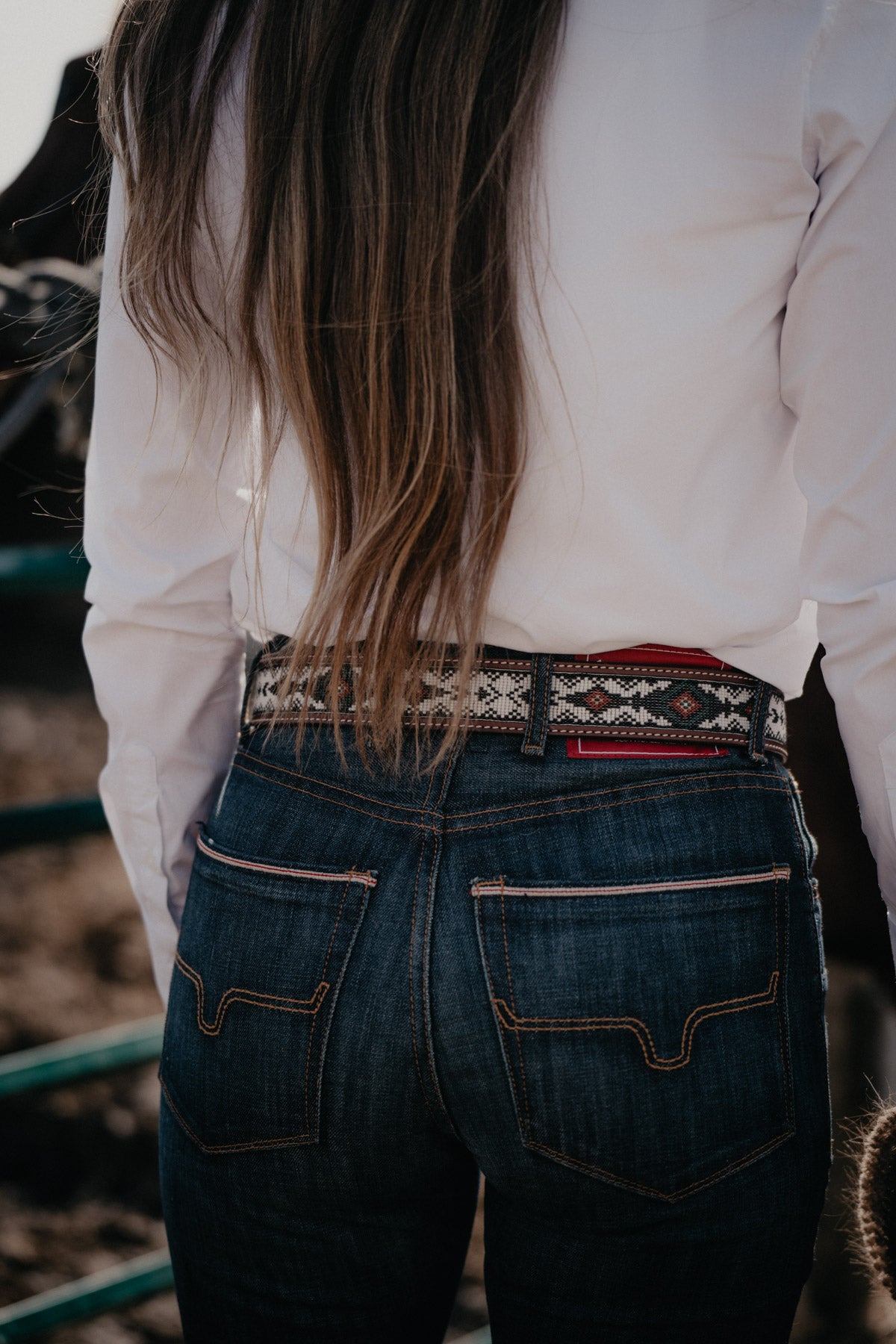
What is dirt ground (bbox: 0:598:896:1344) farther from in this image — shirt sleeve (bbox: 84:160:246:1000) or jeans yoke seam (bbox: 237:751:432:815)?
shirt sleeve (bbox: 84:160:246:1000)

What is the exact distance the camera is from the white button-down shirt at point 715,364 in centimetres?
67

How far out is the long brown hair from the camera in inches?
27.7

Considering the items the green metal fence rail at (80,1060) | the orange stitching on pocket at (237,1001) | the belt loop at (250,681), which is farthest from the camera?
the green metal fence rail at (80,1060)

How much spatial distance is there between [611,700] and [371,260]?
1.18ft

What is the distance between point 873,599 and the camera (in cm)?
74

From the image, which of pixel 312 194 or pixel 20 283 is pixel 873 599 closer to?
pixel 312 194

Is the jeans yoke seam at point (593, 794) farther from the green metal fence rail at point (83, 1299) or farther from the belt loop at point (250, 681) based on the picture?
the green metal fence rail at point (83, 1299)

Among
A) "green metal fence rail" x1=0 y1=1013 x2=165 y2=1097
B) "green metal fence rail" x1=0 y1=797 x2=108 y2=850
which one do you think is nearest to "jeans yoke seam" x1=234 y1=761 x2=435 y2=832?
"green metal fence rail" x1=0 y1=797 x2=108 y2=850

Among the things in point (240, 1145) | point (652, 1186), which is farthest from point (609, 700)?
point (240, 1145)

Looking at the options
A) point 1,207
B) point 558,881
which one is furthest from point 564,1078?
point 1,207

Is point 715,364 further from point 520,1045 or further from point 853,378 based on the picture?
point 520,1045

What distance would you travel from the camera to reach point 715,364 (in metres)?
0.73

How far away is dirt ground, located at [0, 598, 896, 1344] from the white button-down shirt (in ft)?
1.80

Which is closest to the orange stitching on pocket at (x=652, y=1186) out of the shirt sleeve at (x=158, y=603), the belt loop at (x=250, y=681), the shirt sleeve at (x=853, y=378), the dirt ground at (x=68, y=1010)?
the shirt sleeve at (x=853, y=378)
